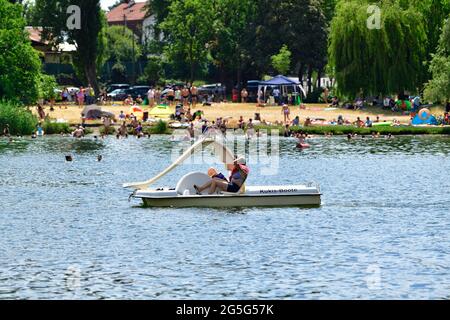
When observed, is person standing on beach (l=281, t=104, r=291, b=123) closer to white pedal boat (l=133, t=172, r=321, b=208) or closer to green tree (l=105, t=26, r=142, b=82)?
white pedal boat (l=133, t=172, r=321, b=208)

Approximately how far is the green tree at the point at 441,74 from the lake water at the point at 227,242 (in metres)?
24.9

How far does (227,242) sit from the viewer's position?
4131 cm

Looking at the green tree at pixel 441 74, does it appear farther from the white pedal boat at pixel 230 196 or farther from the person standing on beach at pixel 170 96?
the white pedal boat at pixel 230 196

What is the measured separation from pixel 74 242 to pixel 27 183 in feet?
71.0

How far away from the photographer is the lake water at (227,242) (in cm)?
3391

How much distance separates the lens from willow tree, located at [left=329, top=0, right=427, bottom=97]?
100938 mm

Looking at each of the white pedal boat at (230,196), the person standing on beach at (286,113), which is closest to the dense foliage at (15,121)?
the person standing on beach at (286,113)

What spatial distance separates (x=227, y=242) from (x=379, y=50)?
6253 cm

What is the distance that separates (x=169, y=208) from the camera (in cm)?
4800

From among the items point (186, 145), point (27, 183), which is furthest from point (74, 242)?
point (186, 145)

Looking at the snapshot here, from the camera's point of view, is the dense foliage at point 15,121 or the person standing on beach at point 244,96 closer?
the dense foliage at point 15,121

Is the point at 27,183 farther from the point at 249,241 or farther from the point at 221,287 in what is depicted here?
the point at 221,287

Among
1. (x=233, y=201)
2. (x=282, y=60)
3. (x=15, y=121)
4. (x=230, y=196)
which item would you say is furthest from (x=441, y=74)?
(x=230, y=196)

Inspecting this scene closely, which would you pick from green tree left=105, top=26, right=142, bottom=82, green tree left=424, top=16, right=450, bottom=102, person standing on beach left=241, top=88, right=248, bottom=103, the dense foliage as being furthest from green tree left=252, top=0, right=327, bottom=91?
the dense foliage
